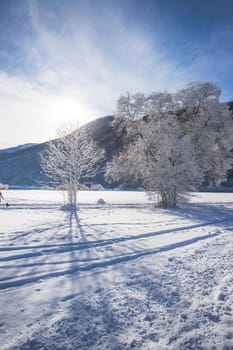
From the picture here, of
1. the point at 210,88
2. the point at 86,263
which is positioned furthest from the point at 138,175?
the point at 86,263

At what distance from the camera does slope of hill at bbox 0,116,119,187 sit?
7804 centimetres

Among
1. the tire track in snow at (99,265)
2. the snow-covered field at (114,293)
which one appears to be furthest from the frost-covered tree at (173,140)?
the snow-covered field at (114,293)

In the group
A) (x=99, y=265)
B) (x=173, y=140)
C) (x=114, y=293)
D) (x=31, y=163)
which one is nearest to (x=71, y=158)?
(x=173, y=140)

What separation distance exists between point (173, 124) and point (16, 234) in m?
13.0

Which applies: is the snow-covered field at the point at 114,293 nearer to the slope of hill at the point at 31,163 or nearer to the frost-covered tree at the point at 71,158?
the frost-covered tree at the point at 71,158

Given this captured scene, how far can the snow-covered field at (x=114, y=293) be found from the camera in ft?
7.93

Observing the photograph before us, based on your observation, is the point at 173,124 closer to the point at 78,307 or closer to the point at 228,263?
the point at 228,263

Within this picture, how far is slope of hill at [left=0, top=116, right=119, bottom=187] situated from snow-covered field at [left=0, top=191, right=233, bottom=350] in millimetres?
64491

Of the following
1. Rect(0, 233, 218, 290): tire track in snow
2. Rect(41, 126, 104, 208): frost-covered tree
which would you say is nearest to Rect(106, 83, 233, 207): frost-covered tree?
Rect(41, 126, 104, 208): frost-covered tree

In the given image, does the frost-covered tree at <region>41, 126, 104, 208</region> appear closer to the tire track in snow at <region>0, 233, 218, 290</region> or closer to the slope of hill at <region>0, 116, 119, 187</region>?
the tire track in snow at <region>0, 233, 218, 290</region>

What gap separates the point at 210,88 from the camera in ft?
56.0

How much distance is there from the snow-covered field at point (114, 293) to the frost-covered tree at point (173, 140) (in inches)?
345

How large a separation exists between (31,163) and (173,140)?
99050mm

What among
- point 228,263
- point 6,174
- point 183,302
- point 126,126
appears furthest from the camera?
point 6,174
